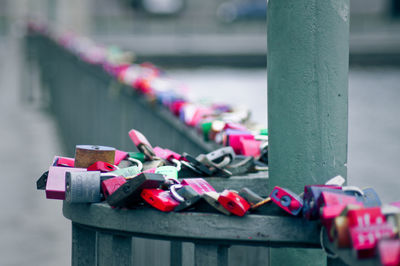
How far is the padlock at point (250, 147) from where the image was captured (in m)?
3.33

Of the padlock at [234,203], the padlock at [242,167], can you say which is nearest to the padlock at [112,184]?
the padlock at [234,203]

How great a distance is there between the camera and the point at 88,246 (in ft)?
8.02

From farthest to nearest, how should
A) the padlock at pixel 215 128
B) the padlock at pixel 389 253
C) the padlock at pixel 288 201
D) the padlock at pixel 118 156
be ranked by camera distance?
the padlock at pixel 215 128 < the padlock at pixel 118 156 < the padlock at pixel 288 201 < the padlock at pixel 389 253

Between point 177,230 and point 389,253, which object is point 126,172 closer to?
point 177,230

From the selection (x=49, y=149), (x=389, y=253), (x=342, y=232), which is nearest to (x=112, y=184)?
(x=342, y=232)

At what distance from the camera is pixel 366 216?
1753 millimetres

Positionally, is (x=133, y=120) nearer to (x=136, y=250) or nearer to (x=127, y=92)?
(x=127, y=92)

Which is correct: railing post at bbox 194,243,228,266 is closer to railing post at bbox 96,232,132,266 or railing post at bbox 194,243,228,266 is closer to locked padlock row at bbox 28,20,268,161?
railing post at bbox 96,232,132,266

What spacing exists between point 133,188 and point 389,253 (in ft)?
2.73

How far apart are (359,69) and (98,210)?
27.5m

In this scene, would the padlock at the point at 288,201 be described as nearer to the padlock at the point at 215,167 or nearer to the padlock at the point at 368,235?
the padlock at the point at 368,235

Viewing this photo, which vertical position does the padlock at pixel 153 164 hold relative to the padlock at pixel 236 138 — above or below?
below

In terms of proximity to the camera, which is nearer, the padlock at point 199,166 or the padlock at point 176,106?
the padlock at point 199,166

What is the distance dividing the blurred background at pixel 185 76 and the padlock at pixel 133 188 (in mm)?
3324
